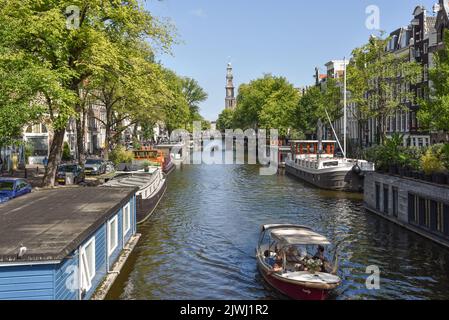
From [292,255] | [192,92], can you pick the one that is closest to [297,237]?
[292,255]

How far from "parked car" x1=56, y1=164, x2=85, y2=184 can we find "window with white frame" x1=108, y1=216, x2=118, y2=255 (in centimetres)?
2053

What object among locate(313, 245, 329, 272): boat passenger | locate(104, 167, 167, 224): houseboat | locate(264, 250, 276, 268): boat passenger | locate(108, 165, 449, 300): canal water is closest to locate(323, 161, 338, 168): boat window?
locate(108, 165, 449, 300): canal water

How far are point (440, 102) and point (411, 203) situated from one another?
228 inches

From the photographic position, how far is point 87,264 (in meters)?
15.6

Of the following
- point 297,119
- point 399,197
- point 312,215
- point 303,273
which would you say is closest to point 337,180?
point 312,215

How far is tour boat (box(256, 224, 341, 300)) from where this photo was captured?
16172 mm

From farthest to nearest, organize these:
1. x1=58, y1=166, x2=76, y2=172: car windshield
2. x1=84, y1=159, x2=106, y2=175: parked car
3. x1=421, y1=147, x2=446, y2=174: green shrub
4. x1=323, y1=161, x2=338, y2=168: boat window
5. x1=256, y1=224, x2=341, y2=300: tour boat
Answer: x1=84, y1=159, x2=106, y2=175: parked car, x1=323, y1=161, x2=338, y2=168: boat window, x1=58, y1=166, x2=76, y2=172: car windshield, x1=421, y1=147, x2=446, y2=174: green shrub, x1=256, y1=224, x2=341, y2=300: tour boat

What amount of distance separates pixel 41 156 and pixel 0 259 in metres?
54.5

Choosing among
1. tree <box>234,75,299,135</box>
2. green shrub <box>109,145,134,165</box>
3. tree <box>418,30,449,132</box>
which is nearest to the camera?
tree <box>418,30,449,132</box>

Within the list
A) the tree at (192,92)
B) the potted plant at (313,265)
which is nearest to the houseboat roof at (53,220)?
the potted plant at (313,265)

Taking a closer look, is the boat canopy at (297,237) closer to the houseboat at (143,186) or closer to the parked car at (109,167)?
the houseboat at (143,186)

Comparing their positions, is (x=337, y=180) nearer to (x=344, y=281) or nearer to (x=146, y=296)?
(x=344, y=281)

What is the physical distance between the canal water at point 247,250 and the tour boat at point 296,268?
3.05 ft

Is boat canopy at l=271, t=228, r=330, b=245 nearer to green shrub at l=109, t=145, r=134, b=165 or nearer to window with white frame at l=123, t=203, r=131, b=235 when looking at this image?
window with white frame at l=123, t=203, r=131, b=235
